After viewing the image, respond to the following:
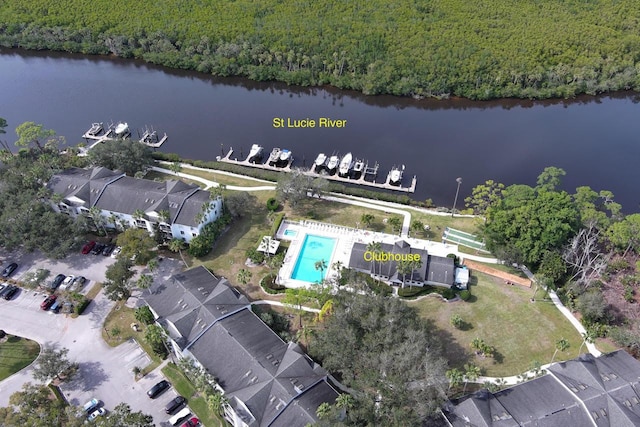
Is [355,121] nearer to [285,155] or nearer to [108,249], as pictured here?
[285,155]

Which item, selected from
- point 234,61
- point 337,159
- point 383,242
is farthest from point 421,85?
point 383,242

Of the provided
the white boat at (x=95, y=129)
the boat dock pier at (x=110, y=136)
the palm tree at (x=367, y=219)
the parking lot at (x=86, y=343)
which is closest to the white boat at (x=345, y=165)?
the palm tree at (x=367, y=219)

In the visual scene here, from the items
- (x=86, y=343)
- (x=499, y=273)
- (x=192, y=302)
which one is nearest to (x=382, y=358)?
(x=192, y=302)

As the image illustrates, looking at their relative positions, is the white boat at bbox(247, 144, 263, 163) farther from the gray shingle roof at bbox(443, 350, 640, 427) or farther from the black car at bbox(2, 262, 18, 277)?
the gray shingle roof at bbox(443, 350, 640, 427)

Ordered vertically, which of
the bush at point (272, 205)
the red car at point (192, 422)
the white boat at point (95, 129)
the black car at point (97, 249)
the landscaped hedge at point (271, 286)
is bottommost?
the red car at point (192, 422)

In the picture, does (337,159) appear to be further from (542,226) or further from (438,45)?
(438,45)

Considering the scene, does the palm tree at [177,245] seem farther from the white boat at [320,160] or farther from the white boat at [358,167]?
the white boat at [358,167]

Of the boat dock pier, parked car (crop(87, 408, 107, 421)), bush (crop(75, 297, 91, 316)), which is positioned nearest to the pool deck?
bush (crop(75, 297, 91, 316))

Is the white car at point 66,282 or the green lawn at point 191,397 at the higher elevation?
the white car at point 66,282
